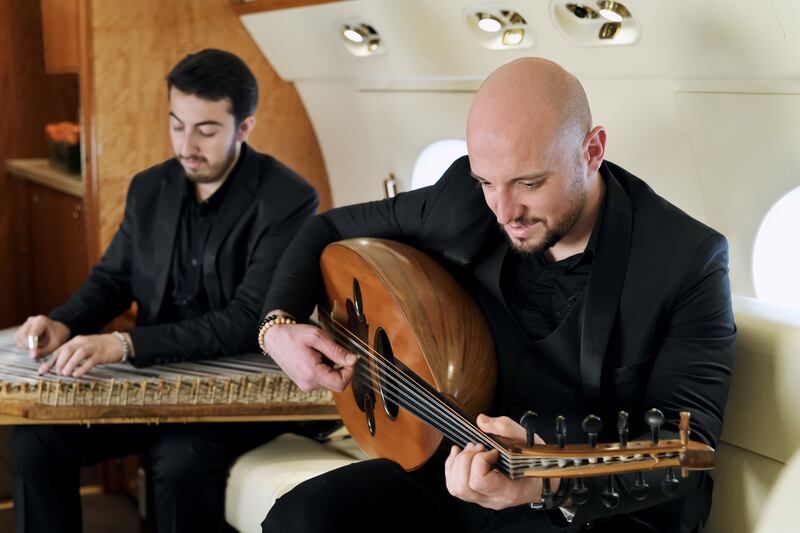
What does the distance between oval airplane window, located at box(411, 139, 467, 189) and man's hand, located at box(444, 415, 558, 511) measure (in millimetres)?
1967


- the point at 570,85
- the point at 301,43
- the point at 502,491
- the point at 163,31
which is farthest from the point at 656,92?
the point at 163,31

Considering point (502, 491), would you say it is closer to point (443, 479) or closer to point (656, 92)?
point (443, 479)

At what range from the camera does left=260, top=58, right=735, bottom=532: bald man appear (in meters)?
2.02

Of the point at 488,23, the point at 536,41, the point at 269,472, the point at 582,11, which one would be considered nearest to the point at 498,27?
the point at 488,23

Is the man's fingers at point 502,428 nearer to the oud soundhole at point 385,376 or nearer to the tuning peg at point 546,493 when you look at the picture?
the tuning peg at point 546,493

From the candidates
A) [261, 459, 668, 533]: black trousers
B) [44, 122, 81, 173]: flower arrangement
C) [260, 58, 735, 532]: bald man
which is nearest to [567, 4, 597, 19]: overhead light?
[260, 58, 735, 532]: bald man

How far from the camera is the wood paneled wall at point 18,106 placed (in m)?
5.35

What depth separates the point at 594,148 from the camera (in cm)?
212

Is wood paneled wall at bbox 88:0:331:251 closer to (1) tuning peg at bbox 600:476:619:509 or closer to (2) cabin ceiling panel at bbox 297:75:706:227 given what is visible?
(2) cabin ceiling panel at bbox 297:75:706:227

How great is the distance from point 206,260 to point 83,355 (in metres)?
0.57

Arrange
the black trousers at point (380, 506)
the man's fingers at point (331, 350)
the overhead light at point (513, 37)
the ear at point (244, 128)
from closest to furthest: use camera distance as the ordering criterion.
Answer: the black trousers at point (380, 506), the man's fingers at point (331, 350), the overhead light at point (513, 37), the ear at point (244, 128)

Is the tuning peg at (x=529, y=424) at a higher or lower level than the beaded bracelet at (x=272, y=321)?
higher

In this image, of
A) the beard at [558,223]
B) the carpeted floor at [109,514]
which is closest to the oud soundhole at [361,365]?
the beard at [558,223]

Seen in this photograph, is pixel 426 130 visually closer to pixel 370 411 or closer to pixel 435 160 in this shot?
pixel 435 160
